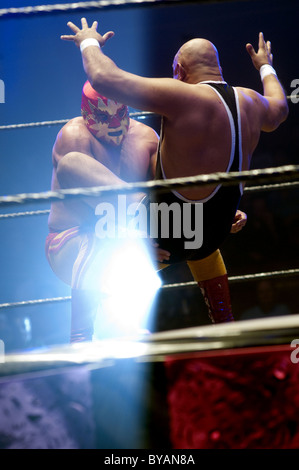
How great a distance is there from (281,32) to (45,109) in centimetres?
136

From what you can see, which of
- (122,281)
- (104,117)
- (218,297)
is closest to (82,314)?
(122,281)

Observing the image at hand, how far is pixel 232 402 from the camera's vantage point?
1.68 ft

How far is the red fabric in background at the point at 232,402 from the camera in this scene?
0.51 m

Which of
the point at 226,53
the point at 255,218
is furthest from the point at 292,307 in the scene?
the point at 226,53

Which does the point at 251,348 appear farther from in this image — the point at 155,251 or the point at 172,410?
the point at 155,251

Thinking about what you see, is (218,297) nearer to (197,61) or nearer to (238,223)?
(238,223)

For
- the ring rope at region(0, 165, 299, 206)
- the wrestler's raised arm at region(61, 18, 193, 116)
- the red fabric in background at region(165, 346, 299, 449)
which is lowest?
the red fabric in background at region(165, 346, 299, 449)

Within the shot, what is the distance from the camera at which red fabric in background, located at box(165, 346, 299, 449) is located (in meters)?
0.51

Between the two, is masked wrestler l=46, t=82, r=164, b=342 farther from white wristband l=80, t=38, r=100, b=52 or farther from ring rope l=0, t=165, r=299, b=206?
ring rope l=0, t=165, r=299, b=206

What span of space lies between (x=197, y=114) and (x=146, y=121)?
1.87 metres

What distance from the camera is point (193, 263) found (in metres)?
1.12

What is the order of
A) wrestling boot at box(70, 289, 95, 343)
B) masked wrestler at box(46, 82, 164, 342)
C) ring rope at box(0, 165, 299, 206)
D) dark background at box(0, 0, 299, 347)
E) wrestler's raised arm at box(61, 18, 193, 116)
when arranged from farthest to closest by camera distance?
1. dark background at box(0, 0, 299, 347)
2. masked wrestler at box(46, 82, 164, 342)
3. wrestling boot at box(70, 289, 95, 343)
4. wrestler's raised arm at box(61, 18, 193, 116)
5. ring rope at box(0, 165, 299, 206)

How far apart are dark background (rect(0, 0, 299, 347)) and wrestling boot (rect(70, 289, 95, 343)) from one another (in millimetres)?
1529

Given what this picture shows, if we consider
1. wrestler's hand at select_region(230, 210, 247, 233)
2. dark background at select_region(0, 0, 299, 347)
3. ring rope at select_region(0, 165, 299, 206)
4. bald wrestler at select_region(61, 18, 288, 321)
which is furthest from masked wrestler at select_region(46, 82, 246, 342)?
dark background at select_region(0, 0, 299, 347)
